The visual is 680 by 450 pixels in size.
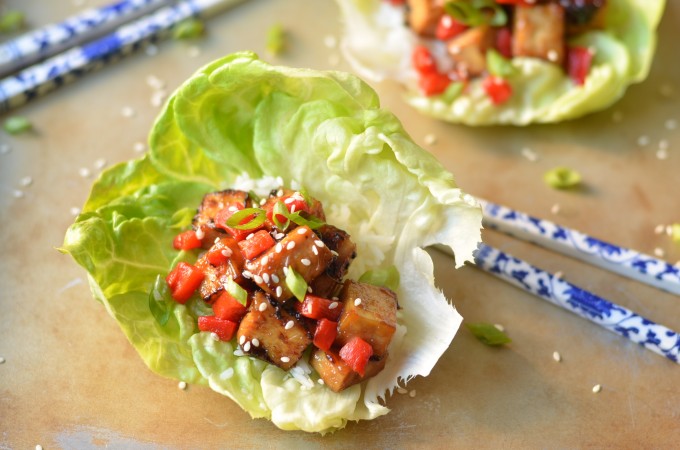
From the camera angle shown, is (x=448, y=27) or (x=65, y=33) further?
(x=65, y=33)

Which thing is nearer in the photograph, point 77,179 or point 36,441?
point 36,441

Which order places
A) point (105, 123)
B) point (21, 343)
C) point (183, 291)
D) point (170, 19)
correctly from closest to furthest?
point (183, 291) < point (21, 343) < point (105, 123) < point (170, 19)

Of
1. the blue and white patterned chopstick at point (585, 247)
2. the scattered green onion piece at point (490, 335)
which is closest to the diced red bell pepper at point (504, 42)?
the blue and white patterned chopstick at point (585, 247)

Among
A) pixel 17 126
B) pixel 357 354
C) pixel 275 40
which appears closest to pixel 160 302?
pixel 357 354

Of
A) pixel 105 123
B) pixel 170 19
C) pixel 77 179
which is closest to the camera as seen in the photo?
pixel 77 179

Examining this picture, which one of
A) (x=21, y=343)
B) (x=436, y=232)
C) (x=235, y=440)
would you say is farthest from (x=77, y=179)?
(x=436, y=232)

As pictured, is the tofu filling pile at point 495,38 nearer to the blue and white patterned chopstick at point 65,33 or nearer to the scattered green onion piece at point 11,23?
the blue and white patterned chopstick at point 65,33

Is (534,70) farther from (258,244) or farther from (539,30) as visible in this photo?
(258,244)

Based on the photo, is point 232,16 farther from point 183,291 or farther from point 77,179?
point 183,291
